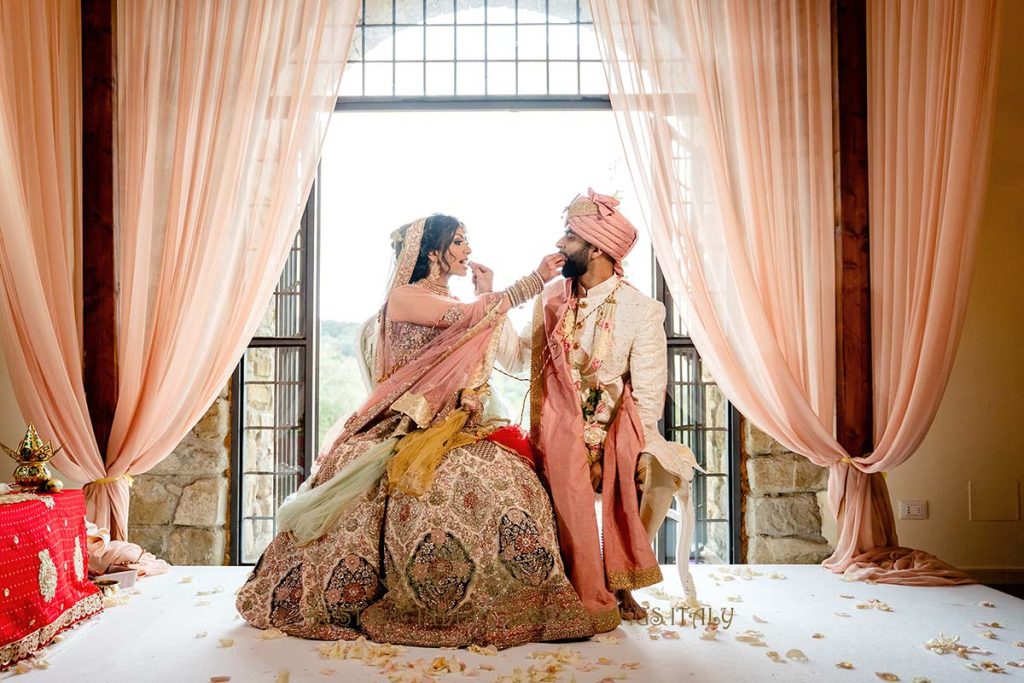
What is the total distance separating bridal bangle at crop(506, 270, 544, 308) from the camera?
361 cm

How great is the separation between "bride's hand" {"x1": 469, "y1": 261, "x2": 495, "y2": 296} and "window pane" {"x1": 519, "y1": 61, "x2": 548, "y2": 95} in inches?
62.4

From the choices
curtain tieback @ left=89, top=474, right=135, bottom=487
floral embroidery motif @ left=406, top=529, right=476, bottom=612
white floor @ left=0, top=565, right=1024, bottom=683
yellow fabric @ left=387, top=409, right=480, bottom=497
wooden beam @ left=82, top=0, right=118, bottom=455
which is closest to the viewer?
white floor @ left=0, top=565, right=1024, bottom=683

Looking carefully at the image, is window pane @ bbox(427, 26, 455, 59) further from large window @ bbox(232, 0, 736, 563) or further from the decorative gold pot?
the decorative gold pot

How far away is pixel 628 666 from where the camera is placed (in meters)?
2.82

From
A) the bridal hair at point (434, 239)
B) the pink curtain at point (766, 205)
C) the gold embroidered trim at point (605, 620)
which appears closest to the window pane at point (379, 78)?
the pink curtain at point (766, 205)

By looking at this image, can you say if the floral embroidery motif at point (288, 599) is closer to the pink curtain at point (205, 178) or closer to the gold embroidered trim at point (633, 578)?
the gold embroidered trim at point (633, 578)

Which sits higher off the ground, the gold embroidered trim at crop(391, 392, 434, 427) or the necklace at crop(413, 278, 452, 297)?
the necklace at crop(413, 278, 452, 297)

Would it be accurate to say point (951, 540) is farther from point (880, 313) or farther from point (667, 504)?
point (667, 504)

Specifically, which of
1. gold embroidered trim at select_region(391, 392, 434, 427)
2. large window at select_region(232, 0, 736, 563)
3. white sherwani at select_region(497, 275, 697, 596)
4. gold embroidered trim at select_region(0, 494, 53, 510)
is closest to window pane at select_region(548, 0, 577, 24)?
large window at select_region(232, 0, 736, 563)

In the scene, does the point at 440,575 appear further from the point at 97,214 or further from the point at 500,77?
the point at 500,77

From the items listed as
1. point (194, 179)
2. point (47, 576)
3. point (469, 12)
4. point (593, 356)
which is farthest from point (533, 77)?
point (47, 576)

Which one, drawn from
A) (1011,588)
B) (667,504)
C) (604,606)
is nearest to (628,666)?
(604,606)

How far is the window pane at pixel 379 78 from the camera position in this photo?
5066mm

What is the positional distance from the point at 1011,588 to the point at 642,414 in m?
2.27
